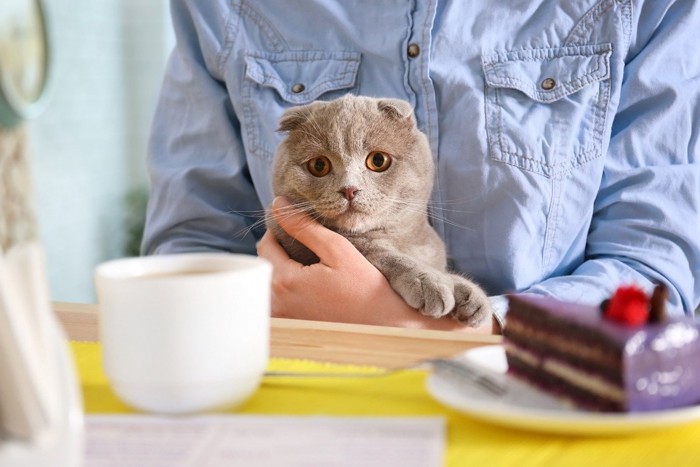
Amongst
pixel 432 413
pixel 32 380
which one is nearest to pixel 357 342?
pixel 432 413

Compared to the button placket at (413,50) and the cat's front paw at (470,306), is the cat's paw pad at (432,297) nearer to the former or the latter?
the cat's front paw at (470,306)

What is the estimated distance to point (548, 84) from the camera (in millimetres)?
1535

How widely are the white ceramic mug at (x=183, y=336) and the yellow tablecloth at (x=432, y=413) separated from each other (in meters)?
0.05

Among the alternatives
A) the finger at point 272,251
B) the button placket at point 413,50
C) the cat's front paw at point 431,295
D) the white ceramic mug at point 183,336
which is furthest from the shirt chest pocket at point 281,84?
the white ceramic mug at point 183,336

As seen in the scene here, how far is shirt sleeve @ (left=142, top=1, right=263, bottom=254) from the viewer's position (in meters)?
1.63

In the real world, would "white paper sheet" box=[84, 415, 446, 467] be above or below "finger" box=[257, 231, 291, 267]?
above

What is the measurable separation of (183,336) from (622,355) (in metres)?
0.33

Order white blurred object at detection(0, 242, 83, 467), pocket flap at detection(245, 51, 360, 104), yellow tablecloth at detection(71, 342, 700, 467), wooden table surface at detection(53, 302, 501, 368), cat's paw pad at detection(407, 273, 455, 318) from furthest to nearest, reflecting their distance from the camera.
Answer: pocket flap at detection(245, 51, 360, 104), cat's paw pad at detection(407, 273, 455, 318), wooden table surface at detection(53, 302, 501, 368), yellow tablecloth at detection(71, 342, 700, 467), white blurred object at detection(0, 242, 83, 467)

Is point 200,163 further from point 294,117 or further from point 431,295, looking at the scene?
point 431,295

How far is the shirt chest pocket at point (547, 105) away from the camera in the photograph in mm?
1487

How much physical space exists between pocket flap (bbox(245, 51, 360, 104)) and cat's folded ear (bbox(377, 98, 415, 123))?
0.24 meters

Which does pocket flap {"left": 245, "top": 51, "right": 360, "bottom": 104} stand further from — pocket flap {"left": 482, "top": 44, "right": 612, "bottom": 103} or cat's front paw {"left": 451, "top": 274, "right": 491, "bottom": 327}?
cat's front paw {"left": 451, "top": 274, "right": 491, "bottom": 327}

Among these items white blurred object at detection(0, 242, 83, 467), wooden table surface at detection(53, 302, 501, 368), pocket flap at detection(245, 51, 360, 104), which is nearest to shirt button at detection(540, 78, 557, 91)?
pocket flap at detection(245, 51, 360, 104)

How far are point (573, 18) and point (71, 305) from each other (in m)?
1.06
